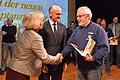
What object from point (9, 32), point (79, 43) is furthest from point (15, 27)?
point (79, 43)

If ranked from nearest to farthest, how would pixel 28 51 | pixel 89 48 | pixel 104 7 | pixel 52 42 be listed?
pixel 28 51 → pixel 89 48 → pixel 52 42 → pixel 104 7

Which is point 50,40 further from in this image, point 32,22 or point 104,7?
point 104,7

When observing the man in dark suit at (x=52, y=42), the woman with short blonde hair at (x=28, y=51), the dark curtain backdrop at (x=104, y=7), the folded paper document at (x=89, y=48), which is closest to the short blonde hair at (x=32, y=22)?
the woman with short blonde hair at (x=28, y=51)

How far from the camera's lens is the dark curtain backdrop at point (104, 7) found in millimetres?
11164

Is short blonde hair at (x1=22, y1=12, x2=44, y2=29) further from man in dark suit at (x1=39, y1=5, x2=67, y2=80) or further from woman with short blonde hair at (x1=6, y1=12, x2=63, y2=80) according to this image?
man in dark suit at (x1=39, y1=5, x2=67, y2=80)

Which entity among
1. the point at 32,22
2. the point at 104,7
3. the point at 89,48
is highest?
the point at 104,7

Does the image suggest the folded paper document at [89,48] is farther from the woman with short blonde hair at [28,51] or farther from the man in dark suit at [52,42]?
the man in dark suit at [52,42]

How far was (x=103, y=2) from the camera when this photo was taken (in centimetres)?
1142

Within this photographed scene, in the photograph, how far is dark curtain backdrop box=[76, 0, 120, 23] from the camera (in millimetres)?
11164

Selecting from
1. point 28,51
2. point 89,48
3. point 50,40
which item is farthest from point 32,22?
point 50,40

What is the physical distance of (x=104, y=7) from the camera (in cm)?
1139

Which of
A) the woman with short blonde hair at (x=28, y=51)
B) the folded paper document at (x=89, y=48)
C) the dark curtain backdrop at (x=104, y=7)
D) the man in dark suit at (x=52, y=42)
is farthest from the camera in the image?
the dark curtain backdrop at (x=104, y=7)

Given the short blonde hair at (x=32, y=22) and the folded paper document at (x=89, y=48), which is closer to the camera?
the short blonde hair at (x=32, y=22)

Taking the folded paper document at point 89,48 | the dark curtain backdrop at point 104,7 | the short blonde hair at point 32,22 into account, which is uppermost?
the dark curtain backdrop at point 104,7
